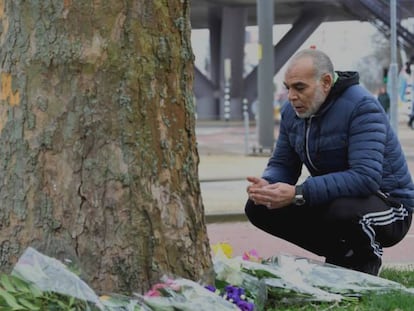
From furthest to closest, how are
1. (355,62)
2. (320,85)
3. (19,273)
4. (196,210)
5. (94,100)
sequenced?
(355,62)
(320,85)
(196,210)
(94,100)
(19,273)

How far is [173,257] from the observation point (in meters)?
3.52

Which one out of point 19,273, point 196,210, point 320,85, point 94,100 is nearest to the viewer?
point 19,273

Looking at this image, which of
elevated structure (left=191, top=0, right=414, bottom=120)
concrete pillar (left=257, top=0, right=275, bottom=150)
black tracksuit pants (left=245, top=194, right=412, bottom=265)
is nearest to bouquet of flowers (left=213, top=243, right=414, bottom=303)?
black tracksuit pants (left=245, top=194, right=412, bottom=265)

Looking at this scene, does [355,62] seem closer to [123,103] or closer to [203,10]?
Answer: [203,10]

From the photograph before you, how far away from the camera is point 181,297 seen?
331cm

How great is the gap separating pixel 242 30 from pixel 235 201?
26.3 m

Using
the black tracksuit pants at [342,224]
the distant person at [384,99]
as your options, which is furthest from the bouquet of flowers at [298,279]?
the distant person at [384,99]

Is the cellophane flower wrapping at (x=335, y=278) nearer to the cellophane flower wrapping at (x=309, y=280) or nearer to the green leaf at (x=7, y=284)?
the cellophane flower wrapping at (x=309, y=280)

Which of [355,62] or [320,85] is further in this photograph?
[355,62]

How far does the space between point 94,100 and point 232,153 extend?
14.8 m

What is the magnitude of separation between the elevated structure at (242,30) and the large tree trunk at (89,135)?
92.5ft

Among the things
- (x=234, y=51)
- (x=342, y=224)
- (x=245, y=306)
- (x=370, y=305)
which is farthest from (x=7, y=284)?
(x=234, y=51)

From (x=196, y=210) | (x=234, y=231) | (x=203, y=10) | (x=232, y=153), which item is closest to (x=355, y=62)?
(x=203, y=10)

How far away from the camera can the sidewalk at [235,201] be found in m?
7.12
